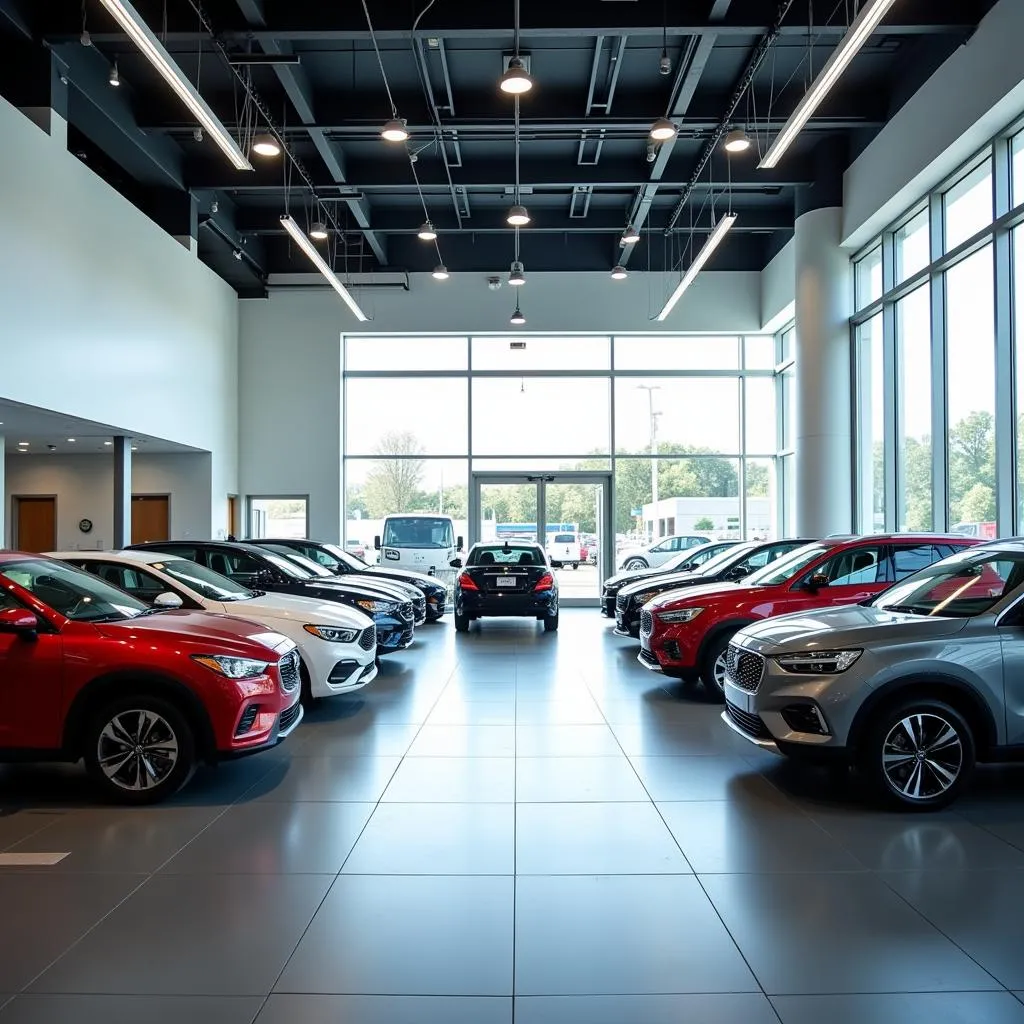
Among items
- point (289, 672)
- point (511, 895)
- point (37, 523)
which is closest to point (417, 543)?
point (37, 523)

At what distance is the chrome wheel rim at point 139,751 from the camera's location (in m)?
4.95

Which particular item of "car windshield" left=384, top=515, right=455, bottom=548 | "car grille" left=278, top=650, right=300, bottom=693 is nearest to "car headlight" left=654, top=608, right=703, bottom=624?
"car grille" left=278, top=650, right=300, bottom=693

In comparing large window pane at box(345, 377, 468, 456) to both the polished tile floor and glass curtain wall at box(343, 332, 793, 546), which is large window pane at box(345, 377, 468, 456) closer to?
glass curtain wall at box(343, 332, 793, 546)

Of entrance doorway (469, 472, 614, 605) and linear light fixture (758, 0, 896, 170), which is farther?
entrance doorway (469, 472, 614, 605)

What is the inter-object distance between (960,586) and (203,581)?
233 inches

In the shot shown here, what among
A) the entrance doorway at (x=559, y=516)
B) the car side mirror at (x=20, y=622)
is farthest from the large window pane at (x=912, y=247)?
the car side mirror at (x=20, y=622)

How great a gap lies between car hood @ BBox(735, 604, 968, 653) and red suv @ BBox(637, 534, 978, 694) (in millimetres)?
2031

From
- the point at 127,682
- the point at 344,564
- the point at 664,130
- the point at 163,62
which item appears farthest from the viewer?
the point at 344,564

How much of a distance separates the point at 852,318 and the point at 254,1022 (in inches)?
574

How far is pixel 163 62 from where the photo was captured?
7.40 meters

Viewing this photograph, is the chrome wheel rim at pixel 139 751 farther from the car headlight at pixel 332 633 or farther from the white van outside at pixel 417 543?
the white van outside at pixel 417 543

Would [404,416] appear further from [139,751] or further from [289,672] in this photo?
[139,751]

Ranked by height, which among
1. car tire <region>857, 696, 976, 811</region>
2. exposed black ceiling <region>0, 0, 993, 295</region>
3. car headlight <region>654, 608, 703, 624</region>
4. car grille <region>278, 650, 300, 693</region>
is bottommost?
car tire <region>857, 696, 976, 811</region>

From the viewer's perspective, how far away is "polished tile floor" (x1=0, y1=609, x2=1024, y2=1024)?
9.45ft
